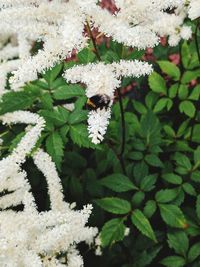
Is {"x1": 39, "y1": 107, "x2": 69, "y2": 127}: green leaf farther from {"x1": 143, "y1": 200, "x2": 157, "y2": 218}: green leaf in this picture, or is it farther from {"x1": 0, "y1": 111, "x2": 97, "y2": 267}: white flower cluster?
{"x1": 143, "y1": 200, "x2": 157, "y2": 218}: green leaf

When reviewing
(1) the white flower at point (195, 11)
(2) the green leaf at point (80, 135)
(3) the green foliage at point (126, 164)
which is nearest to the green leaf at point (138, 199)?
(3) the green foliage at point (126, 164)

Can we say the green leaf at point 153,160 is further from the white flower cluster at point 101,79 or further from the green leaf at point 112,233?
the white flower cluster at point 101,79

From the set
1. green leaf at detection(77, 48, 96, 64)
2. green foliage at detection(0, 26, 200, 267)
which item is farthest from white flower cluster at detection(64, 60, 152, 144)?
green leaf at detection(77, 48, 96, 64)

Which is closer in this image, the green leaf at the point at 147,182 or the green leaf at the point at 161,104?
the green leaf at the point at 147,182

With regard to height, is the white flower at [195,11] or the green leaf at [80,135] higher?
the white flower at [195,11]

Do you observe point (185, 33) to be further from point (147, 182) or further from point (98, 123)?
point (98, 123)

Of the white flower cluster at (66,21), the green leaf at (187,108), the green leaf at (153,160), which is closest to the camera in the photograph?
the white flower cluster at (66,21)
